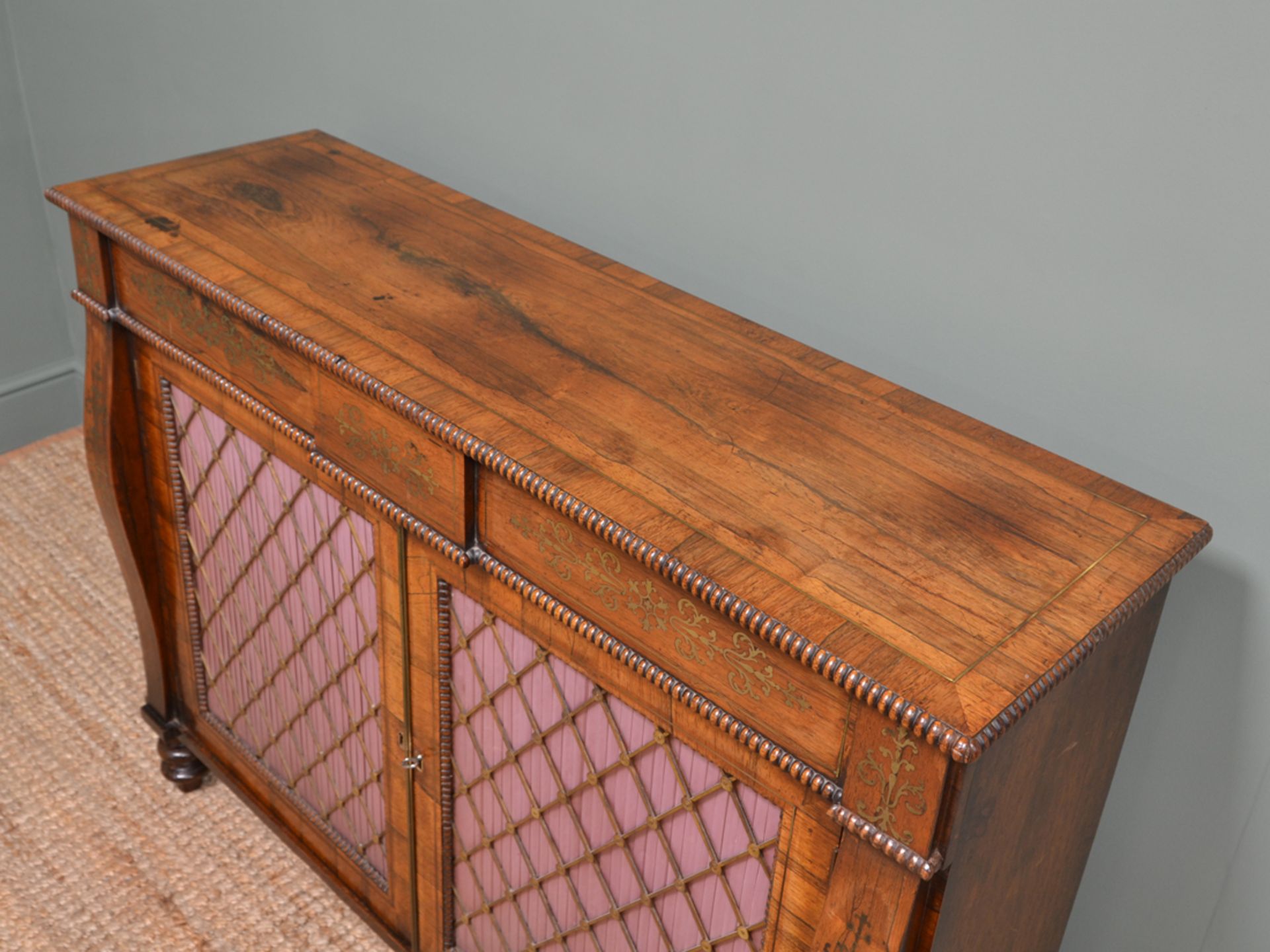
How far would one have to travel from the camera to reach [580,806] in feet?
3.60

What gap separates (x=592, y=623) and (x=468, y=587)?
17cm

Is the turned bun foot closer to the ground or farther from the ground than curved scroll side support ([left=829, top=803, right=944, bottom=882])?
closer to the ground

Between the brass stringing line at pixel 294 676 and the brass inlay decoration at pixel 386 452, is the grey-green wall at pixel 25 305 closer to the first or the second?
the brass stringing line at pixel 294 676

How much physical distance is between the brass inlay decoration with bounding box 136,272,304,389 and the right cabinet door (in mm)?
286

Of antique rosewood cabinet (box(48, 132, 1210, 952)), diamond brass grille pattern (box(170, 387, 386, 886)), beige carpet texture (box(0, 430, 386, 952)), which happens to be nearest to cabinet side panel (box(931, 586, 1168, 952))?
antique rosewood cabinet (box(48, 132, 1210, 952))

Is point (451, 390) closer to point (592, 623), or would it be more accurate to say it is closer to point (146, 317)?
point (592, 623)

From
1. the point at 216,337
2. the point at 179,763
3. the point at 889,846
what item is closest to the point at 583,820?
the point at 889,846

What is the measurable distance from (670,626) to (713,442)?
17 cm

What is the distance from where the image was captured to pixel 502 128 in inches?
57.6

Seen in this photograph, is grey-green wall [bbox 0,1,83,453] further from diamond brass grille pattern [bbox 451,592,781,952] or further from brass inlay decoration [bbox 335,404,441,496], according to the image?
diamond brass grille pattern [bbox 451,592,781,952]

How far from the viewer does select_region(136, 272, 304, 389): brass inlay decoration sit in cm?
120

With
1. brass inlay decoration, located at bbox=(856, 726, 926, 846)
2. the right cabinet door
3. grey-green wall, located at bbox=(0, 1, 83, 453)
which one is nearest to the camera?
brass inlay decoration, located at bbox=(856, 726, 926, 846)

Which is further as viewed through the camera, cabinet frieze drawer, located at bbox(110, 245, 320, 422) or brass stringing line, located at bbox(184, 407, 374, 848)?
brass stringing line, located at bbox(184, 407, 374, 848)

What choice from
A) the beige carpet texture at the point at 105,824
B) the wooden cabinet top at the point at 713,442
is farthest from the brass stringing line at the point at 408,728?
the beige carpet texture at the point at 105,824
